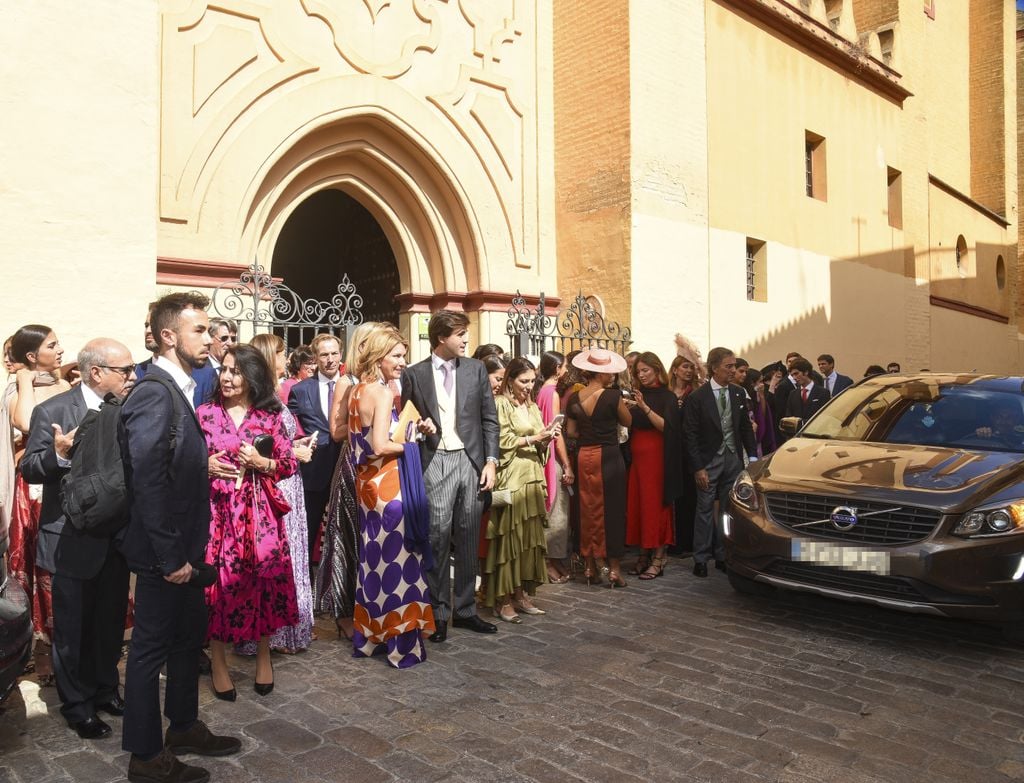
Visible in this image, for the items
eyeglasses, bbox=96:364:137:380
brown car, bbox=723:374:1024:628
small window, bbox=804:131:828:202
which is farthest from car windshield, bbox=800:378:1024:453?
small window, bbox=804:131:828:202

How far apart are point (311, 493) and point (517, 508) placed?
1.66m

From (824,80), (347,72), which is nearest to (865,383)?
(347,72)

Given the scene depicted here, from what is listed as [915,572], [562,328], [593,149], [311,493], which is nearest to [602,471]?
[311,493]

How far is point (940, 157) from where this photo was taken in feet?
80.7

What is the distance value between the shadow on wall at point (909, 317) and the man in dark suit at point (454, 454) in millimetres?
8976

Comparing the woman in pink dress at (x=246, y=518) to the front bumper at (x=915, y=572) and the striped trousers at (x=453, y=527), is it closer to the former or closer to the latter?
the striped trousers at (x=453, y=527)

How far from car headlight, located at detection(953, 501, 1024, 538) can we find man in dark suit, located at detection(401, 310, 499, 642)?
298 cm

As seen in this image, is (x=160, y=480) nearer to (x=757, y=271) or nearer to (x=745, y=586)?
(x=745, y=586)

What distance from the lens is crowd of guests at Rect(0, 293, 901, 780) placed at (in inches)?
138

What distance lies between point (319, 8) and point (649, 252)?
550cm

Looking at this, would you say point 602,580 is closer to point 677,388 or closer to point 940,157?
point 677,388

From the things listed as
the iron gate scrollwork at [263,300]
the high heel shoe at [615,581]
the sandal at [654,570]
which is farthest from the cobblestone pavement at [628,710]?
the iron gate scrollwork at [263,300]

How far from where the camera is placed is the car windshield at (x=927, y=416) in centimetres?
611

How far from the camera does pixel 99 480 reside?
11.9 feet
